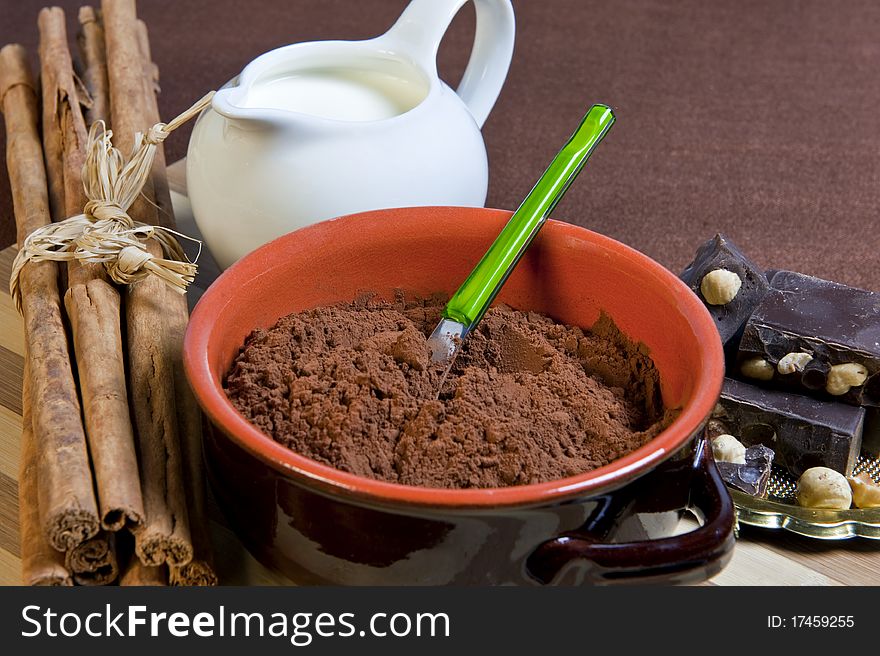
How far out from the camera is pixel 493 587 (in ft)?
2.16

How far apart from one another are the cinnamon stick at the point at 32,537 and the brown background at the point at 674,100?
0.64 m

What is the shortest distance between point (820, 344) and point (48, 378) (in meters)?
0.61

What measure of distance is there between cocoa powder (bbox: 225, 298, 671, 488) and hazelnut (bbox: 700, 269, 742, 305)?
0.16 meters

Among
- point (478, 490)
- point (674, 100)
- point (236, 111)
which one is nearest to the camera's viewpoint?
point (478, 490)

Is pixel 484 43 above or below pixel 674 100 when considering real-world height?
above

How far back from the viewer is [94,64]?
1.24 m

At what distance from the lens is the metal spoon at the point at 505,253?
2.60ft

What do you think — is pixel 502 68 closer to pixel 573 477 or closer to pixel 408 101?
pixel 408 101

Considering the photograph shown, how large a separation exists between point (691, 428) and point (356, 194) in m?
0.37

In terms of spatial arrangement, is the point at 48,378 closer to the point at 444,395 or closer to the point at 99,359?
the point at 99,359

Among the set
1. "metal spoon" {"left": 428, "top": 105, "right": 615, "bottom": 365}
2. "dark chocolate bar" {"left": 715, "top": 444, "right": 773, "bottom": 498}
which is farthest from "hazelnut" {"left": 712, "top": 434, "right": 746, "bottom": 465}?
"metal spoon" {"left": 428, "top": 105, "right": 615, "bottom": 365}

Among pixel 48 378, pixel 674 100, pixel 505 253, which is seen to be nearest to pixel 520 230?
pixel 505 253

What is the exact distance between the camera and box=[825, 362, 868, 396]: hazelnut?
860mm

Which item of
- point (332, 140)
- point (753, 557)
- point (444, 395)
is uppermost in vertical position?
point (332, 140)
